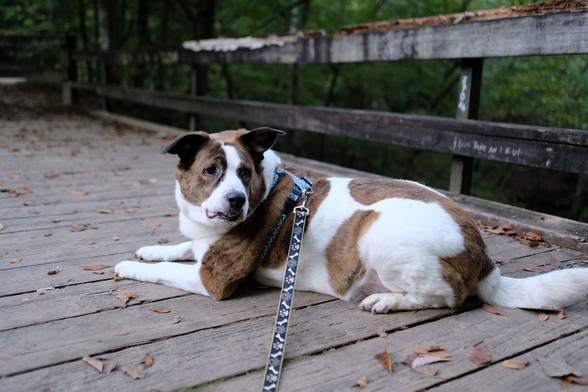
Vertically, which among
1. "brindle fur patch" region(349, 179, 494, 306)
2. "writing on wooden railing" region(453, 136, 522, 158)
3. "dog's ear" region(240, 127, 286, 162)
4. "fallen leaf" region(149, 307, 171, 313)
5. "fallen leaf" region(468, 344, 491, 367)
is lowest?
"fallen leaf" region(149, 307, 171, 313)

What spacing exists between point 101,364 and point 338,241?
1281 mm

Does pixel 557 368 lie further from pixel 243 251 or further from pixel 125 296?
pixel 125 296

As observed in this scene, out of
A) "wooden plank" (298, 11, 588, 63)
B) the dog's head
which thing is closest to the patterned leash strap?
the dog's head

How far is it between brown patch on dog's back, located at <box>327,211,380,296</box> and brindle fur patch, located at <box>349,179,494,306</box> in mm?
128

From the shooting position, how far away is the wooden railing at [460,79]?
348cm

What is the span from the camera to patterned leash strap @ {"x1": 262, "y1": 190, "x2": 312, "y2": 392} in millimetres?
1890

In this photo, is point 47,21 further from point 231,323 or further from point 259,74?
point 231,323

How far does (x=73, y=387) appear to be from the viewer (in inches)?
71.7

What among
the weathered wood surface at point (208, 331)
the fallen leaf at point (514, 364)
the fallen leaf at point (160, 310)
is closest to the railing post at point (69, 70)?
the weathered wood surface at point (208, 331)

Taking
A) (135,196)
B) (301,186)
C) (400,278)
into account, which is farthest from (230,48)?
(400,278)

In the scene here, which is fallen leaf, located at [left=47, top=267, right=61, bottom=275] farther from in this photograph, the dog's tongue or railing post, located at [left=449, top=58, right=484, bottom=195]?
railing post, located at [left=449, top=58, right=484, bottom=195]

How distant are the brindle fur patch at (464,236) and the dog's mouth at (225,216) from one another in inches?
26.3

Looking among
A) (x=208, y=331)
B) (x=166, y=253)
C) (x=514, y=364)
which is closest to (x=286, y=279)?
(x=208, y=331)

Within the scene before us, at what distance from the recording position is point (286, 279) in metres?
2.34
